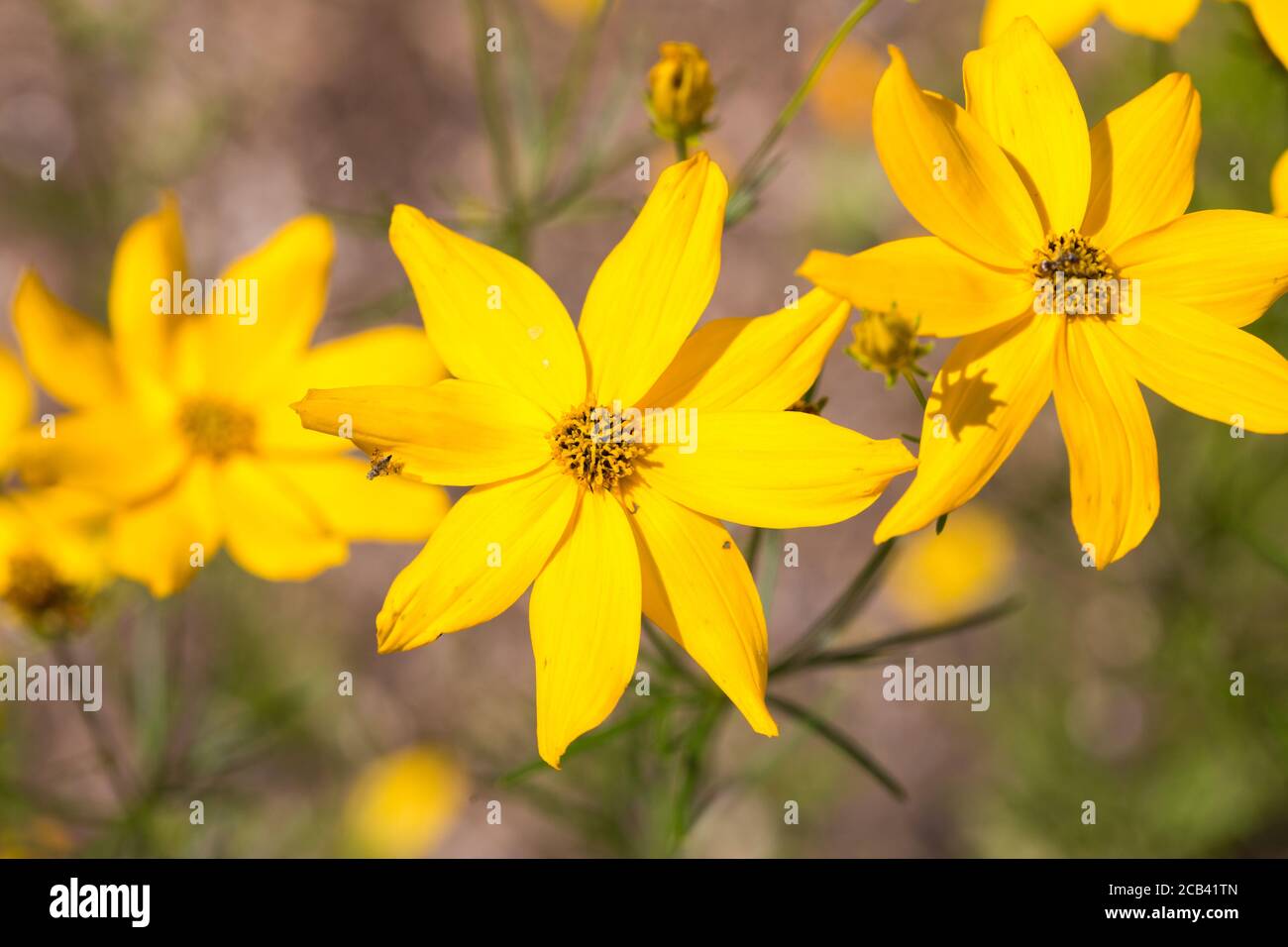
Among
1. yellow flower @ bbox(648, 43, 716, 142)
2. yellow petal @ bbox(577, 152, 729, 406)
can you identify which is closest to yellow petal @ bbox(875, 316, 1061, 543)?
yellow petal @ bbox(577, 152, 729, 406)

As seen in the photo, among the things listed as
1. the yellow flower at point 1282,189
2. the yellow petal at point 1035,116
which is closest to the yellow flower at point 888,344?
the yellow petal at point 1035,116

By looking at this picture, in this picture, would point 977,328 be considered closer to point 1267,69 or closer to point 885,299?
point 885,299

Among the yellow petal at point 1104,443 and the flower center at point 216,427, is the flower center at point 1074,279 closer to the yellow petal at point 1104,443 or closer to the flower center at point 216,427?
the yellow petal at point 1104,443

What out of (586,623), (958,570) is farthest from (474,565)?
(958,570)

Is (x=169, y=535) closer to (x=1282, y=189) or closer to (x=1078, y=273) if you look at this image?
(x=1078, y=273)

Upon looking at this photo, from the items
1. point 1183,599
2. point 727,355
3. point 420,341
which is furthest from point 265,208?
point 1183,599
